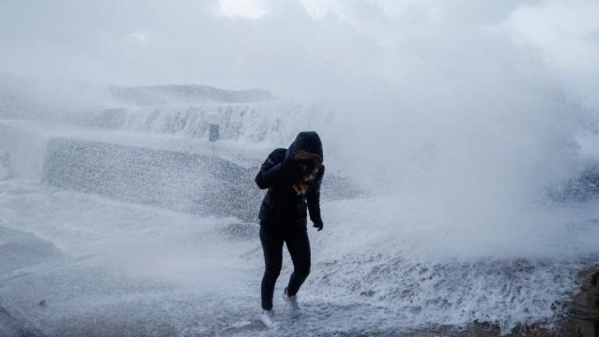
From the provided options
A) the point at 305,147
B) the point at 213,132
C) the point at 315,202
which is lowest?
the point at 315,202

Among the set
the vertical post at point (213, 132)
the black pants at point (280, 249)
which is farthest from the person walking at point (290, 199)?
the vertical post at point (213, 132)

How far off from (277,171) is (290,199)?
295mm

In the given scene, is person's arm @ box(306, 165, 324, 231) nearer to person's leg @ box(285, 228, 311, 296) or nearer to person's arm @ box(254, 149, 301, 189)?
Answer: person's leg @ box(285, 228, 311, 296)

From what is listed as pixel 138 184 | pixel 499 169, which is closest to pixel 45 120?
pixel 138 184

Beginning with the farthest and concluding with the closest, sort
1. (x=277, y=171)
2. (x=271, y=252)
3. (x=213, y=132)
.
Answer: (x=213, y=132) → (x=271, y=252) → (x=277, y=171)

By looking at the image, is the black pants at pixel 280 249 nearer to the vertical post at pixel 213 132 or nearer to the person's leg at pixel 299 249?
the person's leg at pixel 299 249

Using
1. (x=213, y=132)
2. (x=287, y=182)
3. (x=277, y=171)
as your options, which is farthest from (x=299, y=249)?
(x=213, y=132)

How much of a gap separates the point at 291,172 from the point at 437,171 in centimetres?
575

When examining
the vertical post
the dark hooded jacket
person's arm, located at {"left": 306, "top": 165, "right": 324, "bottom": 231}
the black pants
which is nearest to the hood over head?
the dark hooded jacket

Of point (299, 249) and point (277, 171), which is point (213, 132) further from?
point (277, 171)

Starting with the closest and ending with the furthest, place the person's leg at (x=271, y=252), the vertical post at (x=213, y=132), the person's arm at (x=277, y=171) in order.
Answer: the person's arm at (x=277, y=171) → the person's leg at (x=271, y=252) → the vertical post at (x=213, y=132)

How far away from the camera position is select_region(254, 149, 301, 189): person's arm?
3.65 m

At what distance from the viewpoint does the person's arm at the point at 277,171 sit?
365 centimetres

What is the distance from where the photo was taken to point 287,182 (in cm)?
374
